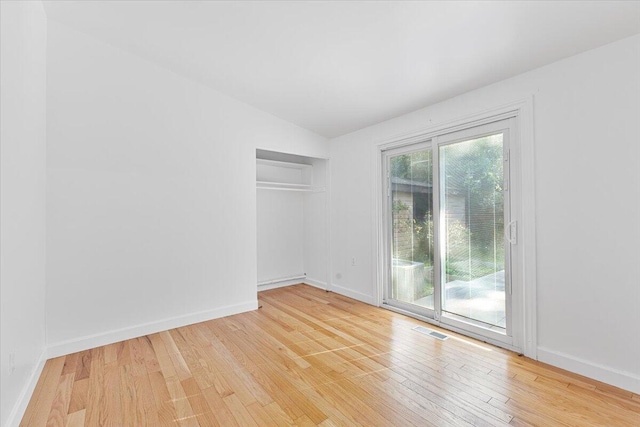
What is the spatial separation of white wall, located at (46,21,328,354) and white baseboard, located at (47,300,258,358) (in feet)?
0.03

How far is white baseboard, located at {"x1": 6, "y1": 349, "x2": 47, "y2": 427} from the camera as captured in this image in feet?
5.36

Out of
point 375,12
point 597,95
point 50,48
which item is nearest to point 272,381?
point 375,12

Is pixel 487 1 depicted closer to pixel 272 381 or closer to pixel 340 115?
pixel 340 115

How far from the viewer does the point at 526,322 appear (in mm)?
2400

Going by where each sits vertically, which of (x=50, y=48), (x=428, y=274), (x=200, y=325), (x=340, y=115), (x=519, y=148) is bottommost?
(x=200, y=325)

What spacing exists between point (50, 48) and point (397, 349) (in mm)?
4051

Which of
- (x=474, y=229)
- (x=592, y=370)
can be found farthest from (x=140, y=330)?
(x=592, y=370)

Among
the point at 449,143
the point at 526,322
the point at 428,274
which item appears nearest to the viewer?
the point at 526,322

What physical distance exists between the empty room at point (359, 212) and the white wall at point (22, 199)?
0.09ft

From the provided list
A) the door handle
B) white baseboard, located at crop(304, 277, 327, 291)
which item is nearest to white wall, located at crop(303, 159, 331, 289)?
white baseboard, located at crop(304, 277, 327, 291)

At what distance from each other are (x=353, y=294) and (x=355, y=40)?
3118mm

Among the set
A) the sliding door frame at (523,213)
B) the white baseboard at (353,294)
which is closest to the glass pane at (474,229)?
the sliding door frame at (523,213)

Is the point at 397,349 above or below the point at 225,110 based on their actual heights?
below

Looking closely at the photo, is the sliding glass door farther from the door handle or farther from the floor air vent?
the floor air vent
